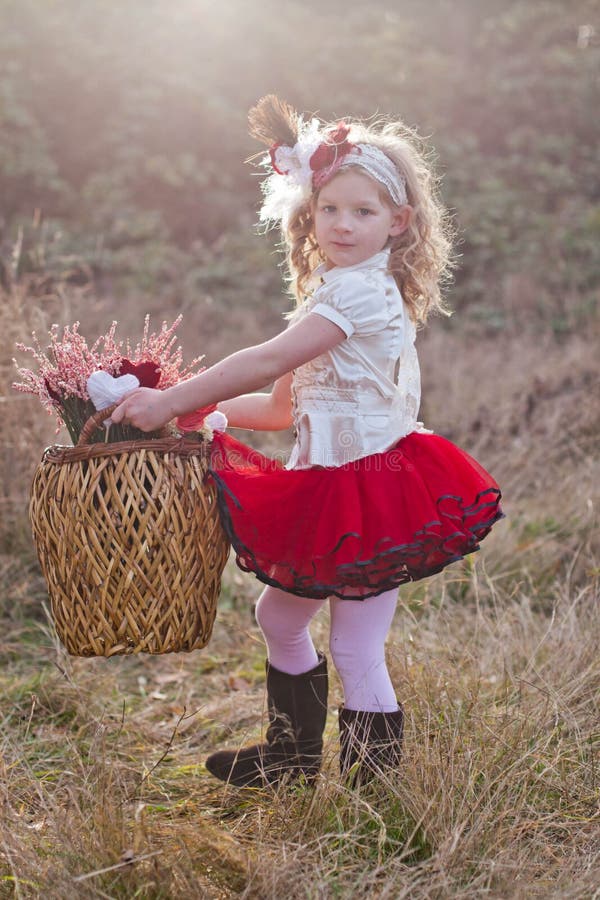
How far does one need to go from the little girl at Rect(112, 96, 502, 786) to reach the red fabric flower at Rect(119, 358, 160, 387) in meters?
0.07

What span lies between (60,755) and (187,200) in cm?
723

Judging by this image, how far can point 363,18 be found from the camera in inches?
451

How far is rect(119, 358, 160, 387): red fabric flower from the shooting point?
6.63 ft

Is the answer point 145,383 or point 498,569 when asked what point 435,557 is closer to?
point 145,383

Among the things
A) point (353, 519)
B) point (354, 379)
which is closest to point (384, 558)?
point (353, 519)

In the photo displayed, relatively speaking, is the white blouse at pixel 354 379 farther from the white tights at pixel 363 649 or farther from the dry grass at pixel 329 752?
the dry grass at pixel 329 752

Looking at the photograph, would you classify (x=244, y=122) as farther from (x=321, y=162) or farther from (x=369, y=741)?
(x=369, y=741)

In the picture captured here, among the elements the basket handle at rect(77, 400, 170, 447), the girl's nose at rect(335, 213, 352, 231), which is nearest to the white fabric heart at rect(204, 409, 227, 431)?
the basket handle at rect(77, 400, 170, 447)

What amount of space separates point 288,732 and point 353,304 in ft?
3.69

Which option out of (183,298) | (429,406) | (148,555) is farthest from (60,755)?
(183,298)

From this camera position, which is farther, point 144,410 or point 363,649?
point 363,649

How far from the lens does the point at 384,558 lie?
1.96 metres

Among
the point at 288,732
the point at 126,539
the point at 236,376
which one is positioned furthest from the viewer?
the point at 288,732

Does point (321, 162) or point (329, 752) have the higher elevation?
point (321, 162)
